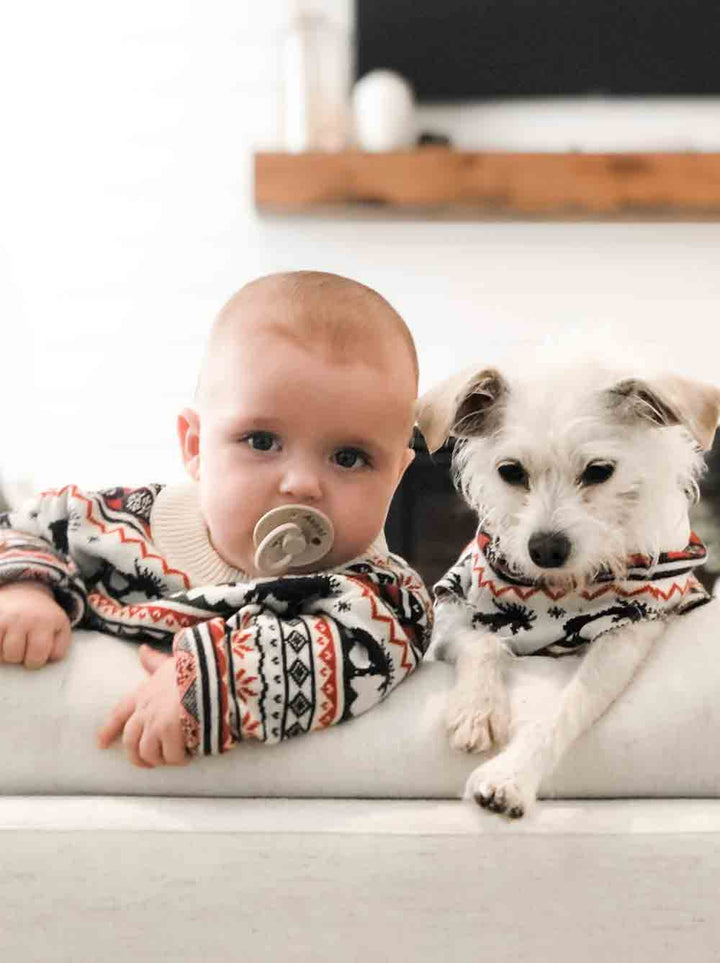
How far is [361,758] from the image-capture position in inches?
31.1

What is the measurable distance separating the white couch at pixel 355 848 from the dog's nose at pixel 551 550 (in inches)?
11.6

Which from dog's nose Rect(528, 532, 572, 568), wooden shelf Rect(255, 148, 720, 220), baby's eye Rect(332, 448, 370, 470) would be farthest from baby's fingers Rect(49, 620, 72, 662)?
wooden shelf Rect(255, 148, 720, 220)

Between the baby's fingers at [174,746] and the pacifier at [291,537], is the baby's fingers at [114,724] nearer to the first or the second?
the baby's fingers at [174,746]

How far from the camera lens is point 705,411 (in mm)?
1033

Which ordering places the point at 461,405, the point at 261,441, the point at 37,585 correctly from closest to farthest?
1. the point at 37,585
2. the point at 261,441
3. the point at 461,405

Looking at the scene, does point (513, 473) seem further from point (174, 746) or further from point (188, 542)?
point (174, 746)

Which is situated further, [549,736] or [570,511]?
[570,511]

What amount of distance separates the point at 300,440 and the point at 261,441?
0.04 m

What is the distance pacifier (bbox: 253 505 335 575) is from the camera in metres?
1.03

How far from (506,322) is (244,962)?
10.8 ft

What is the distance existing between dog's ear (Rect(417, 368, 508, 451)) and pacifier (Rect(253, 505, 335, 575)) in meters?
0.13

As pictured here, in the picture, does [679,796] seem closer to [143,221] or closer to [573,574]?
[573,574]

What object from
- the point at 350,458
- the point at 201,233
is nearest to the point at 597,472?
the point at 350,458

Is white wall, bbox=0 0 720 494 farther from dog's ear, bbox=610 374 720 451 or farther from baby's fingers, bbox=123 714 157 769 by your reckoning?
baby's fingers, bbox=123 714 157 769
